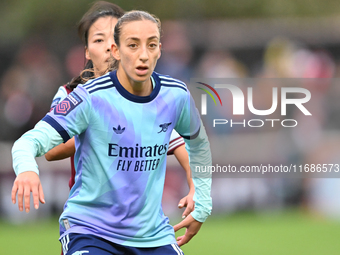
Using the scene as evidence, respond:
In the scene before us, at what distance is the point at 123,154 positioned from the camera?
340 centimetres

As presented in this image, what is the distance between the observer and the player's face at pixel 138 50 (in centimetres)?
339

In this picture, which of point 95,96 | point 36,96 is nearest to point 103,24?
Answer: point 95,96

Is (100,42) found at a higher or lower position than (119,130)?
higher

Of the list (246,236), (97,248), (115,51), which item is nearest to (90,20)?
(115,51)

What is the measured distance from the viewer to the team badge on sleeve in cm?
317

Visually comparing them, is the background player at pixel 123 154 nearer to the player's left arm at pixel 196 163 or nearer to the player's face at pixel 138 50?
the player's face at pixel 138 50

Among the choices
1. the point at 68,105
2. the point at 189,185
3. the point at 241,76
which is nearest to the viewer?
the point at 68,105

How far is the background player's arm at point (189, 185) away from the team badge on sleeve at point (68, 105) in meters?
1.07

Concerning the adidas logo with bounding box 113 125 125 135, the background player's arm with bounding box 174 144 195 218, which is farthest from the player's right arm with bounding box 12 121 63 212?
the background player's arm with bounding box 174 144 195 218

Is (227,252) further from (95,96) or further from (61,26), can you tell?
(61,26)

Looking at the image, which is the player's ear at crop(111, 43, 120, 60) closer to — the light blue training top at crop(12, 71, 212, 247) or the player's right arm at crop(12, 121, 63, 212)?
the light blue training top at crop(12, 71, 212, 247)

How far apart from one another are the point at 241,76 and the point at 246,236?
289 cm

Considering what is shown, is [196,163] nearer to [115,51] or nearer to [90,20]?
[115,51]

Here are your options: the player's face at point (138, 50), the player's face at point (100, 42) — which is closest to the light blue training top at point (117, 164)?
the player's face at point (138, 50)
